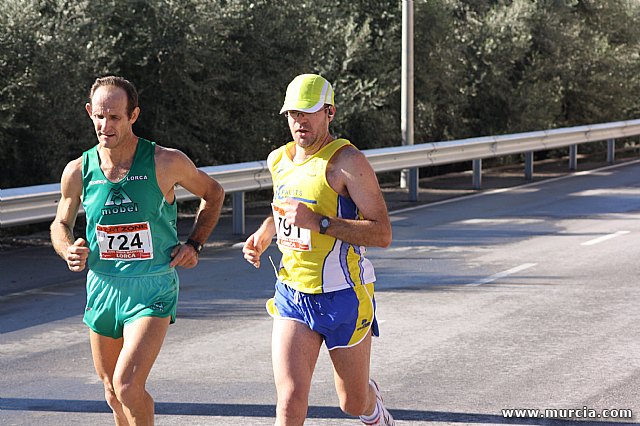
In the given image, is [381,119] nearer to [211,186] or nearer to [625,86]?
[625,86]

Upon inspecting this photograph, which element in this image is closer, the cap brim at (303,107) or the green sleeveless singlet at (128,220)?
the cap brim at (303,107)

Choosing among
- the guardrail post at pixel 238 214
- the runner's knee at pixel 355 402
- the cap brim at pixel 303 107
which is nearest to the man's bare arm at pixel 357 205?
the cap brim at pixel 303 107

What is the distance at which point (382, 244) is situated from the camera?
5.57m

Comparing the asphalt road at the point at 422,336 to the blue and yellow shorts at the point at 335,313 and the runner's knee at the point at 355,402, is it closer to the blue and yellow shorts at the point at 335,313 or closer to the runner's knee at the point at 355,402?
the runner's knee at the point at 355,402

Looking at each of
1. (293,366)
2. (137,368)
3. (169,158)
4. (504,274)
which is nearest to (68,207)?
(169,158)

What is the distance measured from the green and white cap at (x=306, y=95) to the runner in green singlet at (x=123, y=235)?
66cm

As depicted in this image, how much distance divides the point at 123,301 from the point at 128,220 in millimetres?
392

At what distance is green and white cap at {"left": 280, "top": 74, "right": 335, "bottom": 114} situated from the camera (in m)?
5.55

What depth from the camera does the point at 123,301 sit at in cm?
561

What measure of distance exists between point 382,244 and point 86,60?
10.0m

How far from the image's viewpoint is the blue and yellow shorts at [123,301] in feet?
18.4

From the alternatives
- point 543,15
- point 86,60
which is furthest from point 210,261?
point 543,15

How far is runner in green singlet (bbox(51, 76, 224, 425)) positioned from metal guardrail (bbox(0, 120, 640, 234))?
5642 mm

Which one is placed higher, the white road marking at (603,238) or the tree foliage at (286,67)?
the tree foliage at (286,67)
